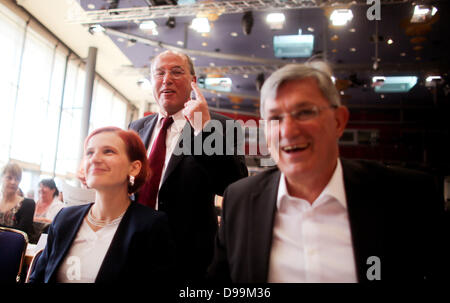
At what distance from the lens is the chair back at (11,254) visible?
5.86ft

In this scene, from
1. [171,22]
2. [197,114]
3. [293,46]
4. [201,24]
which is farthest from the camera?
[293,46]

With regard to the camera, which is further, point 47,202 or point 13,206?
point 47,202

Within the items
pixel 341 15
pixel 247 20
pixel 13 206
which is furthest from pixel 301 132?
pixel 247 20

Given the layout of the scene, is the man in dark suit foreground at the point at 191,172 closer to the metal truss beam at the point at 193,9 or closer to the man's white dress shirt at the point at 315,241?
the man's white dress shirt at the point at 315,241

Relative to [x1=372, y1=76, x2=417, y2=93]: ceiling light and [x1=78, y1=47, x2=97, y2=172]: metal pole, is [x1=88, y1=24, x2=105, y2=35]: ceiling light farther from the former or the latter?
[x1=372, y1=76, x2=417, y2=93]: ceiling light

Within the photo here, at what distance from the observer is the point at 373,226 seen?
2.99 ft

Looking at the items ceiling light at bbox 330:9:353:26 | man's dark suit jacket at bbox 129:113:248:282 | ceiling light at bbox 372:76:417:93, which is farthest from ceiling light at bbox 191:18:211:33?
ceiling light at bbox 372:76:417:93

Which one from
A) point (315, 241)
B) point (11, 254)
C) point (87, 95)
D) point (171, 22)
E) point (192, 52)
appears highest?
point (192, 52)

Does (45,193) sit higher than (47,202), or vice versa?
(45,193)

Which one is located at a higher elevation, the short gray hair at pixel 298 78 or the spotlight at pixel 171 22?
the spotlight at pixel 171 22

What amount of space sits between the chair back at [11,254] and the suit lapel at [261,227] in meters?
1.52

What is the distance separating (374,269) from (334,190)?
24 cm

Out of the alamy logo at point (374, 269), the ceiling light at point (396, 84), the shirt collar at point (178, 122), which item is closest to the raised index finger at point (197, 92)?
the shirt collar at point (178, 122)

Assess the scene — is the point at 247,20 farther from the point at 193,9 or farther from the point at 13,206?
the point at 13,206
